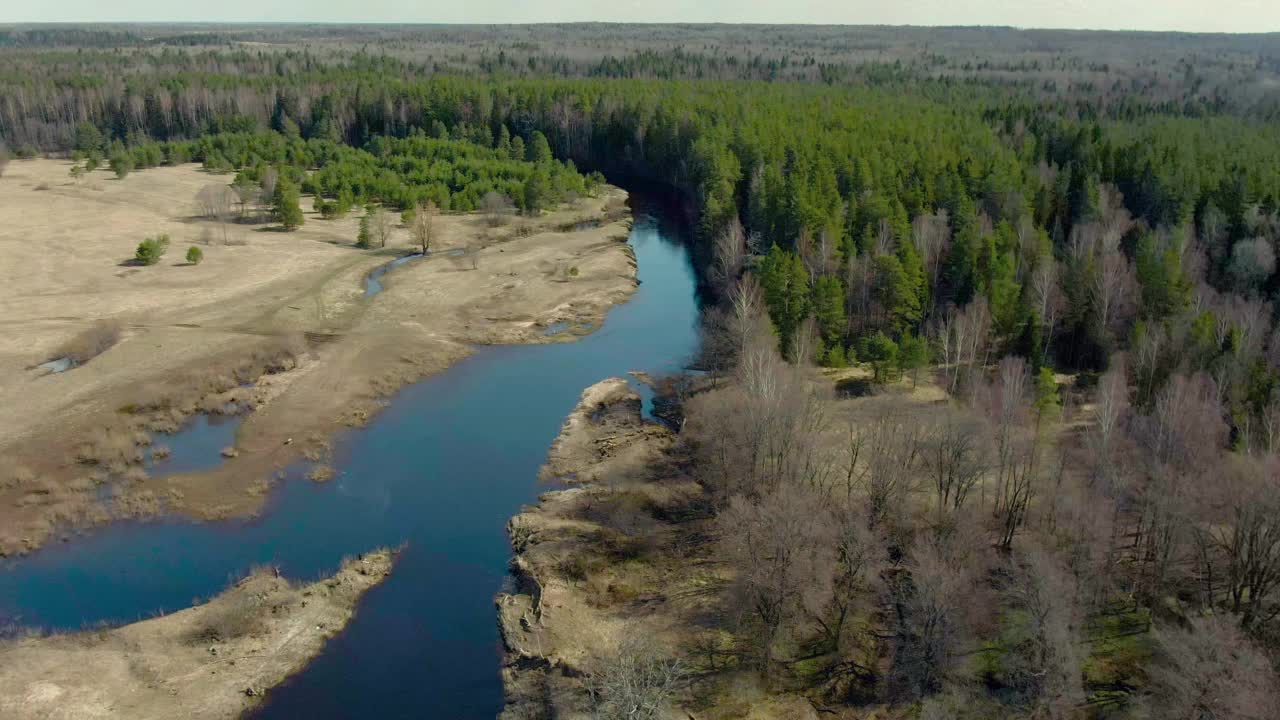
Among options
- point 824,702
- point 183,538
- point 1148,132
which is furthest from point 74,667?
point 1148,132

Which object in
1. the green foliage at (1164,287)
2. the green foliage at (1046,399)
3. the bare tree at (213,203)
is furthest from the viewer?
the bare tree at (213,203)

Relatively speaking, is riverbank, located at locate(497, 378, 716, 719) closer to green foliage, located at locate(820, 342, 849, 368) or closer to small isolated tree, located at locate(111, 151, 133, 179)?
green foliage, located at locate(820, 342, 849, 368)

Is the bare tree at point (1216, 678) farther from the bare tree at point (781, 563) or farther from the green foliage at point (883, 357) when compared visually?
the green foliage at point (883, 357)

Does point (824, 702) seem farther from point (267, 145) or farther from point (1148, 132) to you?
point (267, 145)

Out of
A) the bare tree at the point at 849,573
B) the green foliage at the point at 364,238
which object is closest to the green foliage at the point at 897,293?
the bare tree at the point at 849,573

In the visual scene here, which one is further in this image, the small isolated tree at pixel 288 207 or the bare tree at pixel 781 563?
the small isolated tree at pixel 288 207

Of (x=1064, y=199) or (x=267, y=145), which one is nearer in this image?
(x=1064, y=199)
